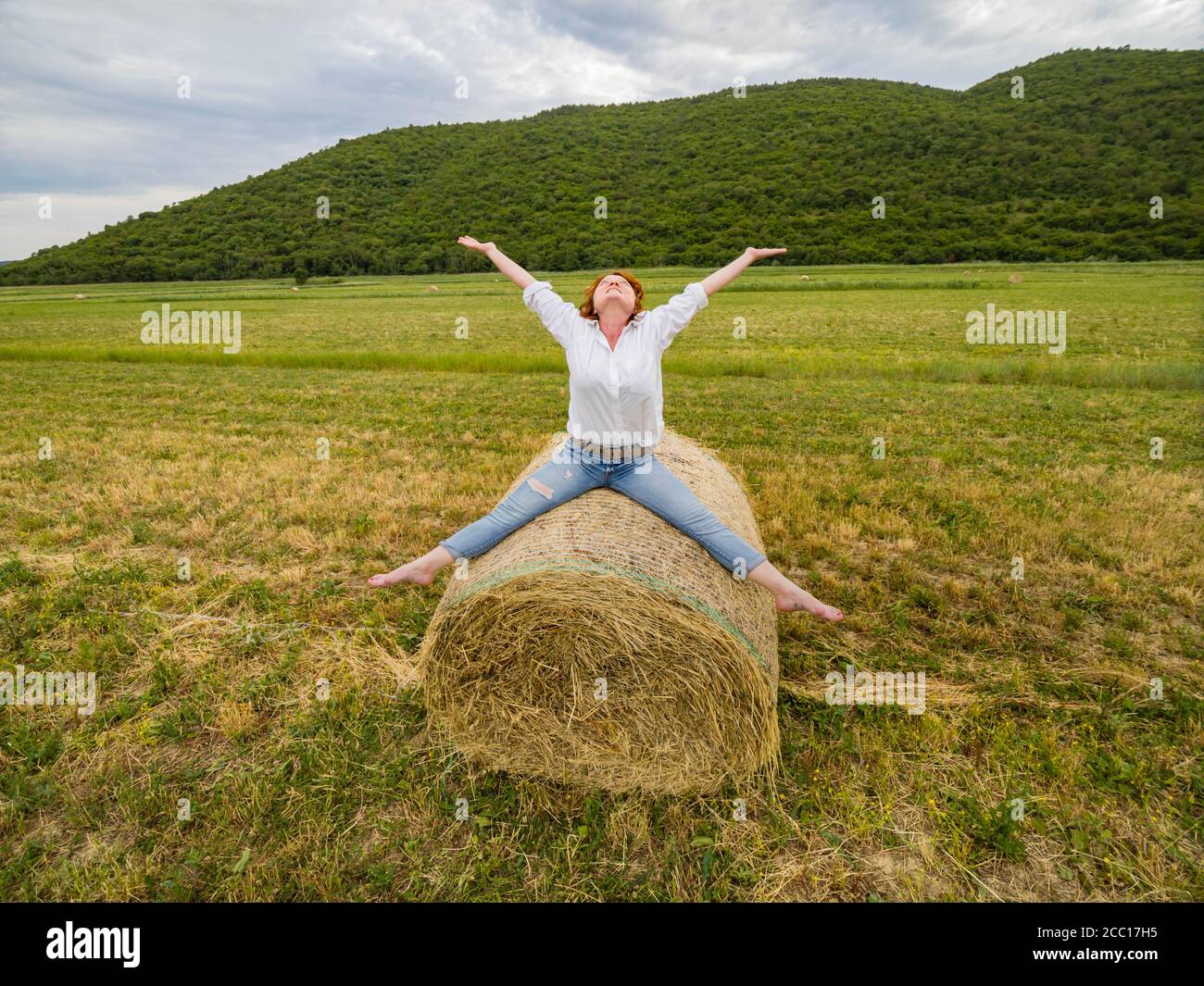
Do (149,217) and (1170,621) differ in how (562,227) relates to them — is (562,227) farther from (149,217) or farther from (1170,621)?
(1170,621)

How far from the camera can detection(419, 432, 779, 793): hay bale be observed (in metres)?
3.54

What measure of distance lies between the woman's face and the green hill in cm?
7129

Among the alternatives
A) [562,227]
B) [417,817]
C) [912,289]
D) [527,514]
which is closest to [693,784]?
[417,817]

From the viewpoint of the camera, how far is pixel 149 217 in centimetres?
10206

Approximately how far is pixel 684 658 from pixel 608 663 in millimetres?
455

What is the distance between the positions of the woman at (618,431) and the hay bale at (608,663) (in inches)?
7.7

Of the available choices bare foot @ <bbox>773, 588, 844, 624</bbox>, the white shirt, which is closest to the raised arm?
the white shirt

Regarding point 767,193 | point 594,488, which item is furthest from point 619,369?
point 767,193

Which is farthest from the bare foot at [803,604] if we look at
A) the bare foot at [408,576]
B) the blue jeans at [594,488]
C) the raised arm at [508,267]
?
the raised arm at [508,267]

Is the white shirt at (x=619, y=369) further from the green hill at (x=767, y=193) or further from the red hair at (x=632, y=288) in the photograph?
the green hill at (x=767, y=193)

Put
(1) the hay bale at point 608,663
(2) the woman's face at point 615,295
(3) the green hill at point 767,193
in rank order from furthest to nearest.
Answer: (3) the green hill at point 767,193 → (2) the woman's face at point 615,295 → (1) the hay bale at point 608,663

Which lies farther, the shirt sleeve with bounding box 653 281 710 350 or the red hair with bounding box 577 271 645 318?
the red hair with bounding box 577 271 645 318

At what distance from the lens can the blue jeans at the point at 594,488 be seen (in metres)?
4.00

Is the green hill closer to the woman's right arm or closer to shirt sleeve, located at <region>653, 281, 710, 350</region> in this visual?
the woman's right arm
